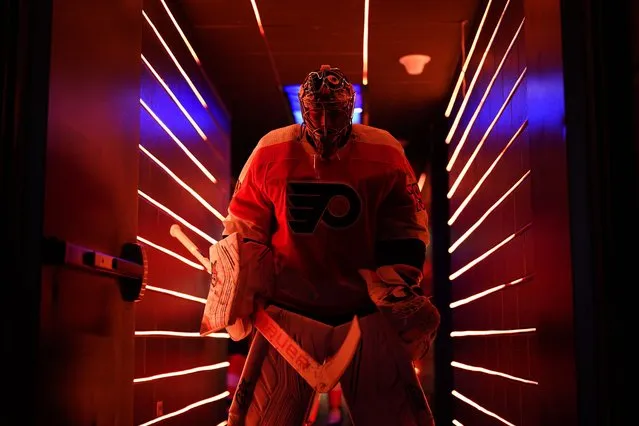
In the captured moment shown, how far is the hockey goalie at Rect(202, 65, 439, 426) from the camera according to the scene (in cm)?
293

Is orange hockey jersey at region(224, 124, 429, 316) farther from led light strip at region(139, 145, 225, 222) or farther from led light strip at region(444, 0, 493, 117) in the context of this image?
led light strip at region(444, 0, 493, 117)

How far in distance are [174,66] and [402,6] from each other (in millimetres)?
1265

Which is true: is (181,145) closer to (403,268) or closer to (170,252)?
(170,252)

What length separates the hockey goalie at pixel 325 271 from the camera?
2930mm

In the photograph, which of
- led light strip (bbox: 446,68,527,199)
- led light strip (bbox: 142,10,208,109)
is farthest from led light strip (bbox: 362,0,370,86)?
led light strip (bbox: 142,10,208,109)

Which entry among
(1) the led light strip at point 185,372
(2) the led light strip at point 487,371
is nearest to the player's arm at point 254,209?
(1) the led light strip at point 185,372

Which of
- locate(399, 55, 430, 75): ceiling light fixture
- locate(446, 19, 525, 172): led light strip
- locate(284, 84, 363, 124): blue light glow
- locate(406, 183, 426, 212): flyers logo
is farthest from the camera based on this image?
locate(284, 84, 363, 124): blue light glow

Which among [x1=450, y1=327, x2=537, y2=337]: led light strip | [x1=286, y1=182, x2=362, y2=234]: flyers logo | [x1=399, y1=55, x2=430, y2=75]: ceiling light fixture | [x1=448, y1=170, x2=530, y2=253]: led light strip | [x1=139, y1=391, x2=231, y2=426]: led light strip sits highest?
[x1=399, y1=55, x2=430, y2=75]: ceiling light fixture

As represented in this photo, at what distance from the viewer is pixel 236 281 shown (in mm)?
2961

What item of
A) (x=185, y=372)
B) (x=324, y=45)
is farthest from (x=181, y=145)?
(x=185, y=372)

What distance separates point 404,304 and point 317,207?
1.55 feet

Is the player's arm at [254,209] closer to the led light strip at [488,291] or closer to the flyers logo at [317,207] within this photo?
the flyers logo at [317,207]

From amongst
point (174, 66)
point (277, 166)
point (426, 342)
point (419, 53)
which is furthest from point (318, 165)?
point (419, 53)

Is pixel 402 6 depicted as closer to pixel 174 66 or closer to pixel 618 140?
pixel 174 66
